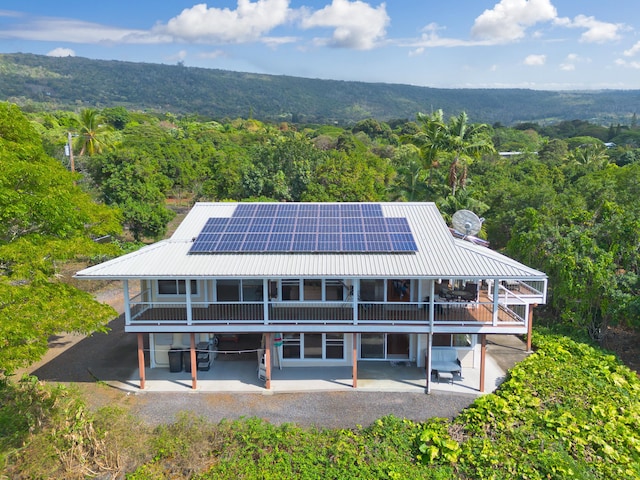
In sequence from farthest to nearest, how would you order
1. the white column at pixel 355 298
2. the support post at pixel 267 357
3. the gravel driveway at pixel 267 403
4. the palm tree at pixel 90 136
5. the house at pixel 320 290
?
the palm tree at pixel 90 136
the support post at pixel 267 357
the white column at pixel 355 298
the house at pixel 320 290
the gravel driveway at pixel 267 403

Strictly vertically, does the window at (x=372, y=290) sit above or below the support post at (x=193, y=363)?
above

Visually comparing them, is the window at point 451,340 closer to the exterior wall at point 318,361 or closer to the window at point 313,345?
the exterior wall at point 318,361

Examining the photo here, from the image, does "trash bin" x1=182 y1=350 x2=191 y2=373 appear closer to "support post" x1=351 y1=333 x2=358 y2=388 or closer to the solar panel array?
the solar panel array

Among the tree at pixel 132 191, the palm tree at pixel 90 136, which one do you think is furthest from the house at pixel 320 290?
the palm tree at pixel 90 136

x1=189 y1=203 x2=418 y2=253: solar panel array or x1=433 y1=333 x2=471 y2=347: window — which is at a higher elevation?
x1=189 y1=203 x2=418 y2=253: solar panel array

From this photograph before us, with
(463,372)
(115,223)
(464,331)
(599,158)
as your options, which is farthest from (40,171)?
(599,158)

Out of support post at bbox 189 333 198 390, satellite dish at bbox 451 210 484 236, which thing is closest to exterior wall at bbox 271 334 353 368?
support post at bbox 189 333 198 390
